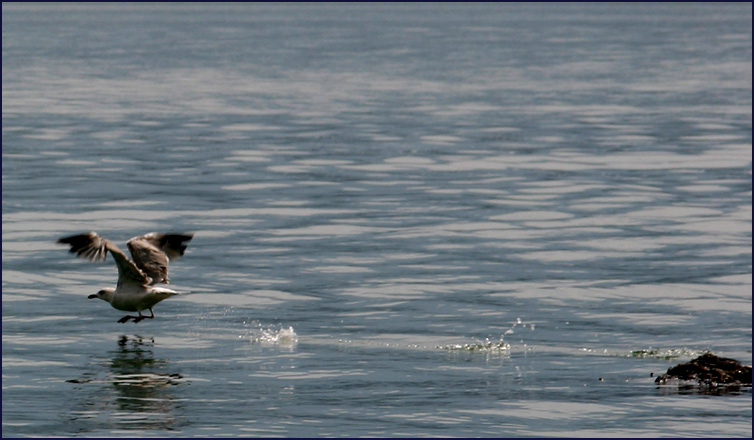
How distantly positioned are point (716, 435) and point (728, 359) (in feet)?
8.79

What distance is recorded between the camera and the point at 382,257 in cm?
2692

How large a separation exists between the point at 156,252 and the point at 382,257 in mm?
6606

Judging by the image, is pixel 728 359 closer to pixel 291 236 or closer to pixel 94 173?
pixel 291 236

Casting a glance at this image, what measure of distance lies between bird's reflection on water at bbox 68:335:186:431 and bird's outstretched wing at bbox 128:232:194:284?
0.92 metres

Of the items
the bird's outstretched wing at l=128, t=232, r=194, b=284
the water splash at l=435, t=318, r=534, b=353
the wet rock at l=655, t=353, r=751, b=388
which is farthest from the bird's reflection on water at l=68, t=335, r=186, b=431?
the wet rock at l=655, t=353, r=751, b=388

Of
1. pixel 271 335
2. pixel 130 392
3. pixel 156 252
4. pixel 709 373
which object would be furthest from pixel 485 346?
pixel 130 392

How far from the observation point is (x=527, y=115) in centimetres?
5269

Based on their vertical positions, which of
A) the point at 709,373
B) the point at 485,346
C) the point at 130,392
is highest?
the point at 485,346

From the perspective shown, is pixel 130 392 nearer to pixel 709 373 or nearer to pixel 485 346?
pixel 485 346

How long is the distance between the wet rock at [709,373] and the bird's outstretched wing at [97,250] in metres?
6.50

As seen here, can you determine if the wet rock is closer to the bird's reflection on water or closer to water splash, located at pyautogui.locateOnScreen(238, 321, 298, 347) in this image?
water splash, located at pyautogui.locateOnScreen(238, 321, 298, 347)

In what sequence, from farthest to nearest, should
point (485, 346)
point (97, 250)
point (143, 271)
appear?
point (143, 271) < point (485, 346) < point (97, 250)

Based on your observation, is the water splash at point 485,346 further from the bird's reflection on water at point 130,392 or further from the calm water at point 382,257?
the bird's reflection on water at point 130,392

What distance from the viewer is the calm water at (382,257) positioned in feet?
57.2
